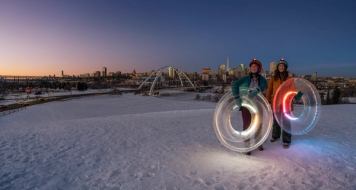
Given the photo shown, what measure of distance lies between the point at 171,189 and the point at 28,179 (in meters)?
2.85

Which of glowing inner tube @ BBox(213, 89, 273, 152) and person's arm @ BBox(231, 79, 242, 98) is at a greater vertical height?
person's arm @ BBox(231, 79, 242, 98)

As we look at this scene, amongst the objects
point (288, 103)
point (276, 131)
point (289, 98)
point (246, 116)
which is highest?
point (289, 98)

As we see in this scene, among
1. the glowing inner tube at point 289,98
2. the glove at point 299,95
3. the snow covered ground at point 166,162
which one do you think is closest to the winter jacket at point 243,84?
the glowing inner tube at point 289,98

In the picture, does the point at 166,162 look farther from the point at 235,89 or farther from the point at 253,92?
the point at 253,92

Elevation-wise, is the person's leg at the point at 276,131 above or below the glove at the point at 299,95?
below

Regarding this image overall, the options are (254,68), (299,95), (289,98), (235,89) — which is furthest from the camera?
(289,98)

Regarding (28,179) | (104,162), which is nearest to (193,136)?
(104,162)

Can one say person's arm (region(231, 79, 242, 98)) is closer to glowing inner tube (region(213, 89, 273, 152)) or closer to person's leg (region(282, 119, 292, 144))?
glowing inner tube (region(213, 89, 273, 152))

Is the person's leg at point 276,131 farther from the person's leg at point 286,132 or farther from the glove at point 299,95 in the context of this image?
the glove at point 299,95

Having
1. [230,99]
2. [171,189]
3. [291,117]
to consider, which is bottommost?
[171,189]

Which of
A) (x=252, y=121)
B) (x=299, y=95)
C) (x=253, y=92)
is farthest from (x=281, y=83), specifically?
(x=252, y=121)

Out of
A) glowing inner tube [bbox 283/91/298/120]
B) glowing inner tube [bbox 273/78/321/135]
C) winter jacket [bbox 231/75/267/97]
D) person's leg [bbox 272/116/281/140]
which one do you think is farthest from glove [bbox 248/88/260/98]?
person's leg [bbox 272/116/281/140]

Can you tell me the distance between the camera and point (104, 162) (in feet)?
24.0

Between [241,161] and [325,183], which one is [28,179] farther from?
[325,183]
